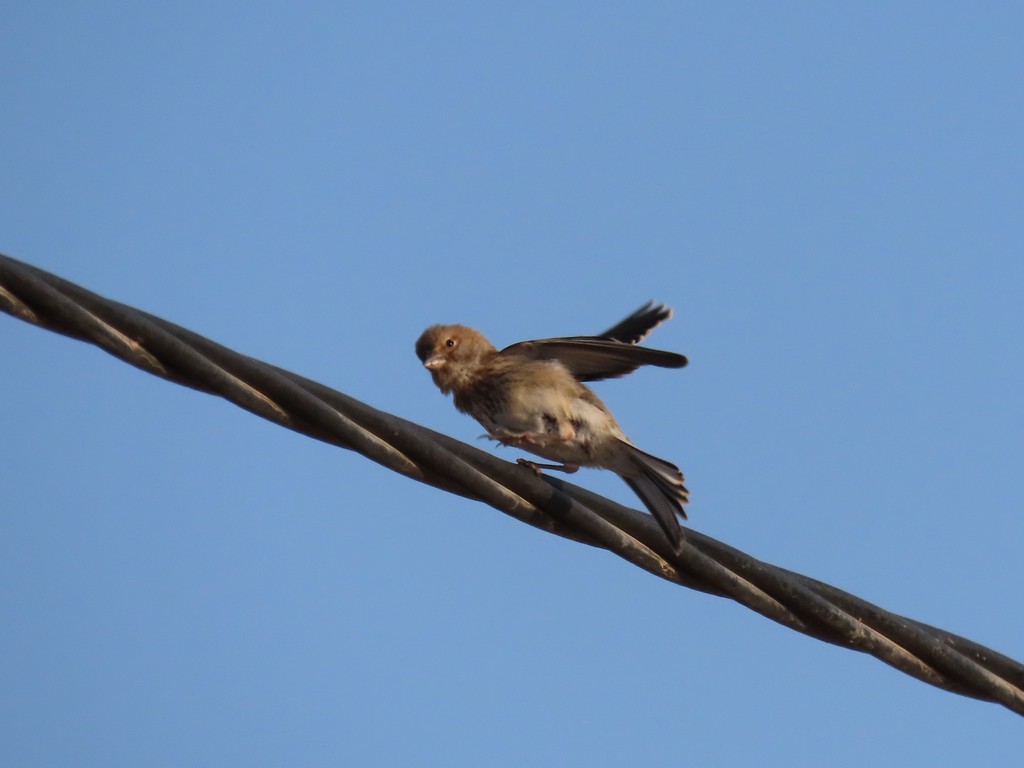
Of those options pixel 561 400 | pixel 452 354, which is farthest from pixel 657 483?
pixel 452 354

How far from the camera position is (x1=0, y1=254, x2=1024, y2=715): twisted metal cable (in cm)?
403

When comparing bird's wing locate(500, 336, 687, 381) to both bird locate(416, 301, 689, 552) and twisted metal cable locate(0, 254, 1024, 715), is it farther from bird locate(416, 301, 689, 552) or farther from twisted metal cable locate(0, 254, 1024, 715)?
twisted metal cable locate(0, 254, 1024, 715)

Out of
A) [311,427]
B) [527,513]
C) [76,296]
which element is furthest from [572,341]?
[76,296]

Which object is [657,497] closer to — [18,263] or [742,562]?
[742,562]

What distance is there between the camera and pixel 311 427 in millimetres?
4055

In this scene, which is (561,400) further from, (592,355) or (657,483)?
(657,483)

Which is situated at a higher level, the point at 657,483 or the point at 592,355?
the point at 592,355

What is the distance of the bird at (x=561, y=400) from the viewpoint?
6.24 m

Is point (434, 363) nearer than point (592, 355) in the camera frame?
No

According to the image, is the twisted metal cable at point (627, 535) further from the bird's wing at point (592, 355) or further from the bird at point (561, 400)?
the bird at point (561, 400)

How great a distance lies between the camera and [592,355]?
645 cm

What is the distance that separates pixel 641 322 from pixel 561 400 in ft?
2.68

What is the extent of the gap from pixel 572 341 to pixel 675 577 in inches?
80.2

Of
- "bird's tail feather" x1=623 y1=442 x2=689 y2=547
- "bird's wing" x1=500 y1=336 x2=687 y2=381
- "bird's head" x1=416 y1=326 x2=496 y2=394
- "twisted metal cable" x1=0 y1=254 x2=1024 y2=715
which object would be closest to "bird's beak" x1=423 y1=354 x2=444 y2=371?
"bird's head" x1=416 y1=326 x2=496 y2=394
